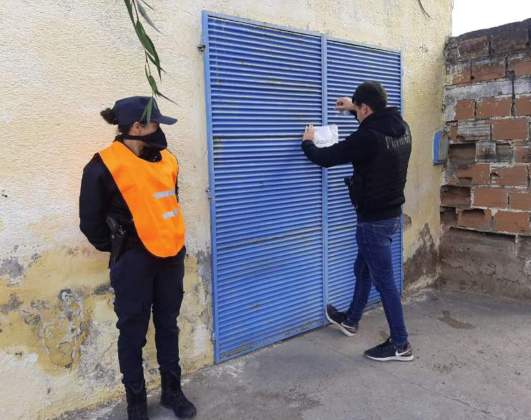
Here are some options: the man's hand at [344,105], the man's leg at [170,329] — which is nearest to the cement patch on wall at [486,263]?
the man's hand at [344,105]

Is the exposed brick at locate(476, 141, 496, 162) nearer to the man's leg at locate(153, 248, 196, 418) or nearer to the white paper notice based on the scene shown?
the white paper notice

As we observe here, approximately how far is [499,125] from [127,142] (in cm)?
357

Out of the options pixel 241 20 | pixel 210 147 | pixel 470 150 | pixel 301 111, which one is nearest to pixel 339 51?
pixel 301 111

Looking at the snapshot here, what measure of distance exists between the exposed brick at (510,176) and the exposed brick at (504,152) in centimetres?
9

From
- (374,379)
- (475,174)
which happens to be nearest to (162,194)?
(374,379)

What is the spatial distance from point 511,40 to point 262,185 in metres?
2.82

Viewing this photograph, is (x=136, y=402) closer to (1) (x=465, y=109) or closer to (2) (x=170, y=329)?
(2) (x=170, y=329)

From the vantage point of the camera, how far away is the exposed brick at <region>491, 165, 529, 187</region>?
448 cm

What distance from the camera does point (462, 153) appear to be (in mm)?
4992

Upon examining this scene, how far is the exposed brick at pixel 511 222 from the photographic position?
4.52m

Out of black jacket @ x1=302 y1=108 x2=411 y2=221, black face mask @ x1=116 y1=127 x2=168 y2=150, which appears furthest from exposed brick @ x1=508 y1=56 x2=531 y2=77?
black face mask @ x1=116 y1=127 x2=168 y2=150

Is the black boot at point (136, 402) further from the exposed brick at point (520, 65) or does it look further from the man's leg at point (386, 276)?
the exposed brick at point (520, 65)

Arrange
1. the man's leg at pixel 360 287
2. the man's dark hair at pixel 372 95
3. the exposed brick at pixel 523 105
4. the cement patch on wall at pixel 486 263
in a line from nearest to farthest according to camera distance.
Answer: the man's dark hair at pixel 372 95, the man's leg at pixel 360 287, the exposed brick at pixel 523 105, the cement patch on wall at pixel 486 263

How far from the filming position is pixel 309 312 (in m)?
4.00
